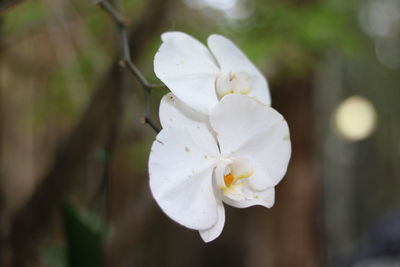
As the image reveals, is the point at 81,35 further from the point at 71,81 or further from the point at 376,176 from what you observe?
the point at 376,176

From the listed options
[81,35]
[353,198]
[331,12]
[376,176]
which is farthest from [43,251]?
[376,176]

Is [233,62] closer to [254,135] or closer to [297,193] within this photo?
[254,135]

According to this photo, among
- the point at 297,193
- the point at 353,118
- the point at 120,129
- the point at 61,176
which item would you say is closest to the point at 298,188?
the point at 297,193

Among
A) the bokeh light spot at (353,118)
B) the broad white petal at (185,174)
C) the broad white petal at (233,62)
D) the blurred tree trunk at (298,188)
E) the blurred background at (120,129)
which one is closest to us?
the broad white petal at (185,174)

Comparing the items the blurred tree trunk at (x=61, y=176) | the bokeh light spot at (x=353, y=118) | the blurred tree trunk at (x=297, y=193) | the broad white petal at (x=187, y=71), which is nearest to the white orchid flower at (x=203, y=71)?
the broad white petal at (x=187, y=71)

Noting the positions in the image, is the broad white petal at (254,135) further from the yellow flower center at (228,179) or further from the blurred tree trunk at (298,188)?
the blurred tree trunk at (298,188)

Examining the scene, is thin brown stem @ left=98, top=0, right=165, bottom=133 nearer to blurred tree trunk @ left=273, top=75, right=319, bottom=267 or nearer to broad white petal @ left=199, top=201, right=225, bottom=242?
broad white petal @ left=199, top=201, right=225, bottom=242
